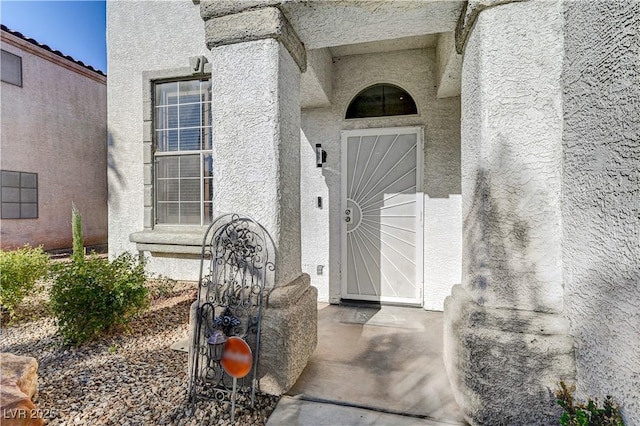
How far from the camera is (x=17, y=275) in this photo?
145 inches

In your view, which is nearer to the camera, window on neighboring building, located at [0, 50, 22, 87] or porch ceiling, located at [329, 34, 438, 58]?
porch ceiling, located at [329, 34, 438, 58]

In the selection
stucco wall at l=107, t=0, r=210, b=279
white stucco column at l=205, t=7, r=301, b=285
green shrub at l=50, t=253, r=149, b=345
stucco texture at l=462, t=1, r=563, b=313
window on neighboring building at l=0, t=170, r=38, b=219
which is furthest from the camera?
window on neighboring building at l=0, t=170, r=38, b=219

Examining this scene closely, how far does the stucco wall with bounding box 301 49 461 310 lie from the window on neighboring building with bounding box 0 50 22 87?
7.87m

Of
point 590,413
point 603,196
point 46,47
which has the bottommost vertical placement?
point 590,413

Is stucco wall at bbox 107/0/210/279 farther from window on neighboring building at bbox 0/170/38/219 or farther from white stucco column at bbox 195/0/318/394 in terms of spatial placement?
window on neighboring building at bbox 0/170/38/219

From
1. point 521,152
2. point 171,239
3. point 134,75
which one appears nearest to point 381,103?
point 521,152

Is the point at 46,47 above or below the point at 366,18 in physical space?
above

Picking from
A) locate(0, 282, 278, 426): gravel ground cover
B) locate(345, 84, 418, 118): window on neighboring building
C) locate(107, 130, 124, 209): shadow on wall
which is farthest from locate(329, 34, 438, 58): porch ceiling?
locate(107, 130, 124, 209): shadow on wall

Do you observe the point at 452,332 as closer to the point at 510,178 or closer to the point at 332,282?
the point at 510,178

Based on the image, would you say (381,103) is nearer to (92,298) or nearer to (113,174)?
(92,298)

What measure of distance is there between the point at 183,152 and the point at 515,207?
17.3ft

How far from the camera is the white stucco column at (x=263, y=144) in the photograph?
2268 mm

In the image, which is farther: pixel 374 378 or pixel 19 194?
pixel 19 194

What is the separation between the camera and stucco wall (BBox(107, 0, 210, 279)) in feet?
17.4
